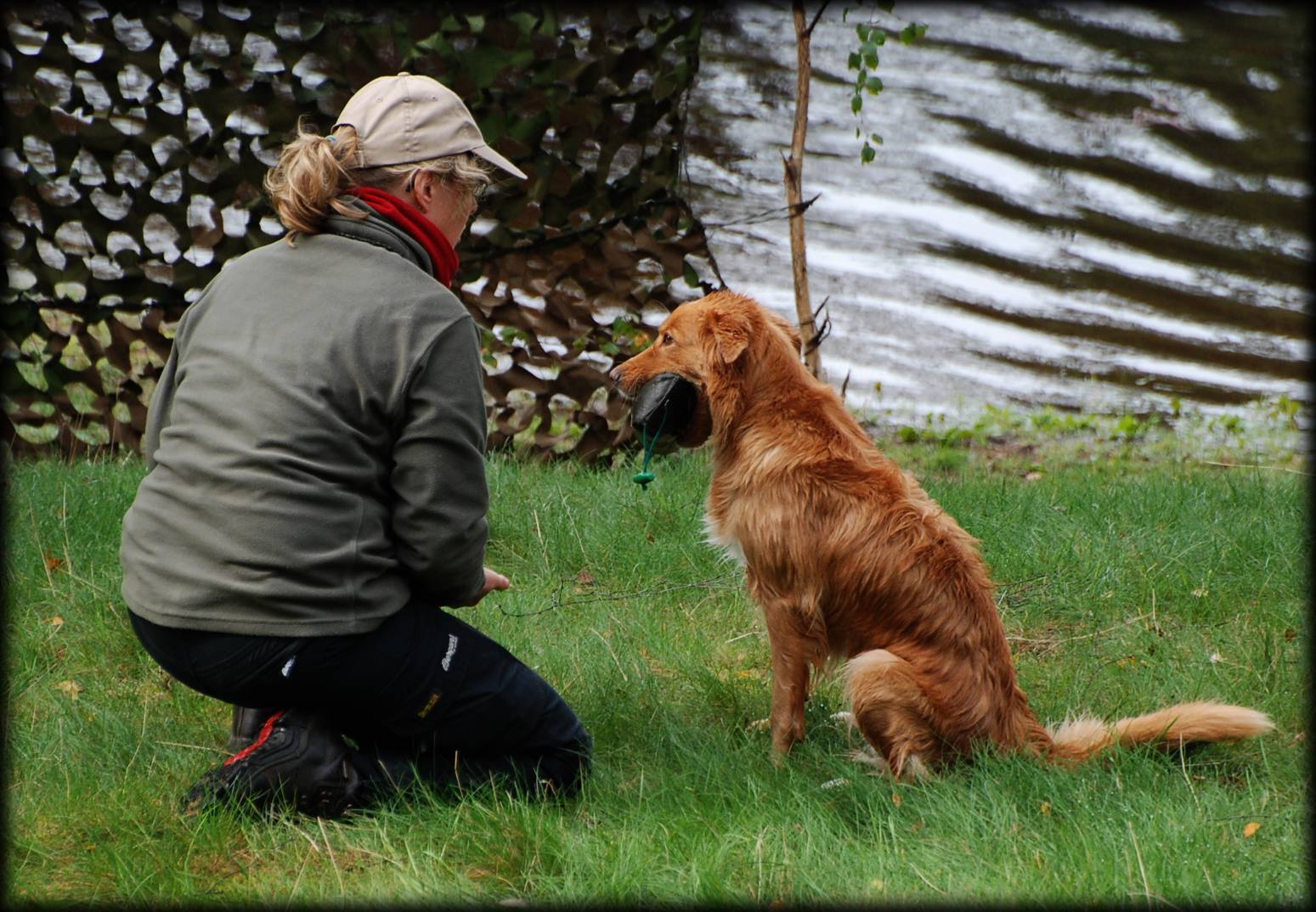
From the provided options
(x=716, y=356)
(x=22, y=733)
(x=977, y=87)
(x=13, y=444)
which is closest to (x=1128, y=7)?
(x=977, y=87)

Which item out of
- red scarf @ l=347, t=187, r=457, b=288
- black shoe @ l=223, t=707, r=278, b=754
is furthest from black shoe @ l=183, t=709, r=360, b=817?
red scarf @ l=347, t=187, r=457, b=288

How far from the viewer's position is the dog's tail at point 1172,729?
339 centimetres

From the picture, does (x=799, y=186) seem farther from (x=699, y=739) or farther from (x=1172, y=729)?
(x=1172, y=729)

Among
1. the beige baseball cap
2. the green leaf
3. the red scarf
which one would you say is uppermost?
the green leaf

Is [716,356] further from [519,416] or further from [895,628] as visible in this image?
[519,416]

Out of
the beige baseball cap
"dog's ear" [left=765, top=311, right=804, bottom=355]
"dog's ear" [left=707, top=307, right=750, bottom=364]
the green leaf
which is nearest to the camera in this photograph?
the beige baseball cap

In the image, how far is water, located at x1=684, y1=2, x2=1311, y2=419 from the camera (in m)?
10.0

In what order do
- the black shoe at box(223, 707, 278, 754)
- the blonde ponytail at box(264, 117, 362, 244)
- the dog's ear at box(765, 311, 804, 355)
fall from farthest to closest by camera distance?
the dog's ear at box(765, 311, 804, 355), the black shoe at box(223, 707, 278, 754), the blonde ponytail at box(264, 117, 362, 244)

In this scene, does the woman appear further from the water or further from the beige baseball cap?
the water

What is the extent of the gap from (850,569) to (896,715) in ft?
1.55

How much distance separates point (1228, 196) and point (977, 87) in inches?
101

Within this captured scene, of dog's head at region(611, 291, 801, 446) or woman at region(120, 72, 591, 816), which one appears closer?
woman at region(120, 72, 591, 816)

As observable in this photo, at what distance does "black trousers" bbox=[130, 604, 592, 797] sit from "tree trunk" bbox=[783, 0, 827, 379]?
2.92 meters

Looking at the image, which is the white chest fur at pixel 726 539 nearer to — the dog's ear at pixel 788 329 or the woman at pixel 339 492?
the dog's ear at pixel 788 329
